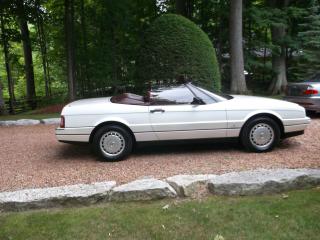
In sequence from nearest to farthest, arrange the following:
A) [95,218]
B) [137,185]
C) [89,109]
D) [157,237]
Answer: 1. [157,237]
2. [95,218]
3. [137,185]
4. [89,109]

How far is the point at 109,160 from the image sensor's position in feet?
20.9

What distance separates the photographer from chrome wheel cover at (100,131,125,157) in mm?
6375

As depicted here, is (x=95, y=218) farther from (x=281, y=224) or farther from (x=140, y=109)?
(x=140, y=109)

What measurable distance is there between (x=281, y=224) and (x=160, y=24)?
27.8 feet

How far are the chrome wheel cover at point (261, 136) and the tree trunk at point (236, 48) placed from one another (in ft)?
30.8

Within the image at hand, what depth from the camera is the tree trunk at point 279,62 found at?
761 inches

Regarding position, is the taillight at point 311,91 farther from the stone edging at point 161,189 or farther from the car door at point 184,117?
the stone edging at point 161,189

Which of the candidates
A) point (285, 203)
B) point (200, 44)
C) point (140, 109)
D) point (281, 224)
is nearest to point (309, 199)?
point (285, 203)

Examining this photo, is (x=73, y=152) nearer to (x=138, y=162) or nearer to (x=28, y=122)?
(x=138, y=162)

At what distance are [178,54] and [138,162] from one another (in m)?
5.34

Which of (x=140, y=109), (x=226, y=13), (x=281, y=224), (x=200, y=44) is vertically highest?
(x=226, y=13)

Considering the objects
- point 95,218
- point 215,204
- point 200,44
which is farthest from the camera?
point 200,44

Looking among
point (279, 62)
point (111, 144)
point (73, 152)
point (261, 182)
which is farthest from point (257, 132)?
point (279, 62)

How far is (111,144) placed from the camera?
20.9 ft
